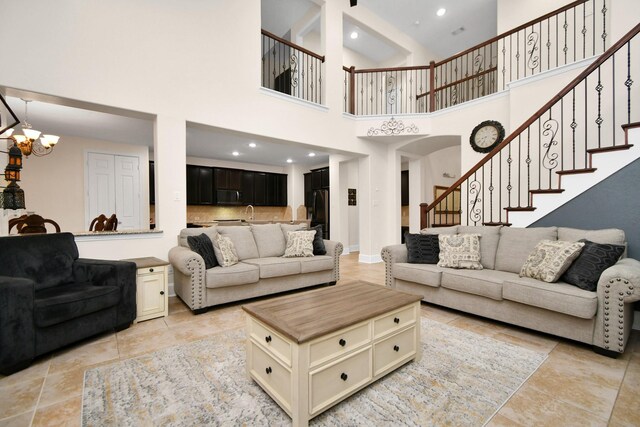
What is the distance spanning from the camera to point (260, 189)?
904 centimetres

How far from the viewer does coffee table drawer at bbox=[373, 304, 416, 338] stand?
1781 millimetres

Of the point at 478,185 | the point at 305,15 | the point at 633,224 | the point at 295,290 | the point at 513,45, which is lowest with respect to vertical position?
the point at 295,290

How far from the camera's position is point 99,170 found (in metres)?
6.43

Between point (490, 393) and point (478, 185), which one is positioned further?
point (478, 185)

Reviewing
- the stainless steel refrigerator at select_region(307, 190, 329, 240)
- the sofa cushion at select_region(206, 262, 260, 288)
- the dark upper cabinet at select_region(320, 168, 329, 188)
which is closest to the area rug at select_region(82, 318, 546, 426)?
the sofa cushion at select_region(206, 262, 260, 288)

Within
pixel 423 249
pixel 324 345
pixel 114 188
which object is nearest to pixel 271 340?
pixel 324 345

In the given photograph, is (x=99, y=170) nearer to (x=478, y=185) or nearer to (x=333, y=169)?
(x=333, y=169)

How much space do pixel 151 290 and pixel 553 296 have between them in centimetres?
368

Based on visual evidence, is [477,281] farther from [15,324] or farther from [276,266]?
[15,324]

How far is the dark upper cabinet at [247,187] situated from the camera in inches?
343

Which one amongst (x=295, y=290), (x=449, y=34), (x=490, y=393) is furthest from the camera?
(x=449, y=34)

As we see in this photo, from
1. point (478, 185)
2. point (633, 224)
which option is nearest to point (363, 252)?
point (478, 185)

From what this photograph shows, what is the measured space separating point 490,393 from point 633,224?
2.31 m

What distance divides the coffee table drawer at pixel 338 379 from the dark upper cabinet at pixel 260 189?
7.66 metres
